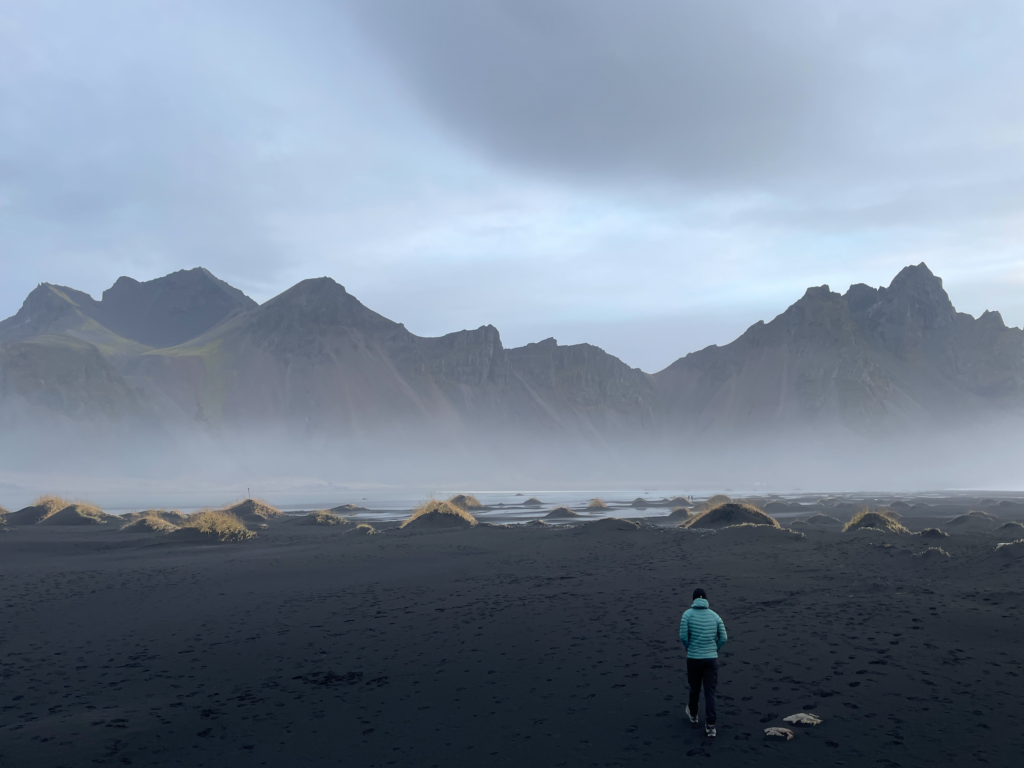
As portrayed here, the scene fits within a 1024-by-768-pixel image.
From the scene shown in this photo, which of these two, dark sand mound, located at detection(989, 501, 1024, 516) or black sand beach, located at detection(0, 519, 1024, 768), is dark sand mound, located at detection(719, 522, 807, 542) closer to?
black sand beach, located at detection(0, 519, 1024, 768)

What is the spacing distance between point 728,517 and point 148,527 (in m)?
32.7

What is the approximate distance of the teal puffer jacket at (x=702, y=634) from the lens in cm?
875

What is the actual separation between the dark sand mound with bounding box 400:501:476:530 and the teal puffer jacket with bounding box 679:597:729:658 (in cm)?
3015

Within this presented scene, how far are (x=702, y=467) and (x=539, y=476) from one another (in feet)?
158

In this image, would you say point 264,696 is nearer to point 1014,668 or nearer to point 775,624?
point 775,624

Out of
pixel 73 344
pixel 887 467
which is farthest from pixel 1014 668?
pixel 887 467

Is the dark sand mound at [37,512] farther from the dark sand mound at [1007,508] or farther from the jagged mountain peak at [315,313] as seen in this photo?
the jagged mountain peak at [315,313]

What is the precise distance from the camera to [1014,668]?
10.6m

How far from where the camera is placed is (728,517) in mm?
35844

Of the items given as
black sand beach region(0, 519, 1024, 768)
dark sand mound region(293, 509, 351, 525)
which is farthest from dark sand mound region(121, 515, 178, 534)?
black sand beach region(0, 519, 1024, 768)

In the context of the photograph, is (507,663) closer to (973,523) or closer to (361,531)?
(361,531)

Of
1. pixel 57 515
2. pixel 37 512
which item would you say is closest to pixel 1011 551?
pixel 57 515

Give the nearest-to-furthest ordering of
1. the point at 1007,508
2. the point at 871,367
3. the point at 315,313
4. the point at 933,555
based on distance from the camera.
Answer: the point at 933,555
the point at 1007,508
the point at 315,313
the point at 871,367

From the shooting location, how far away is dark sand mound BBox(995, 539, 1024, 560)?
1928cm
